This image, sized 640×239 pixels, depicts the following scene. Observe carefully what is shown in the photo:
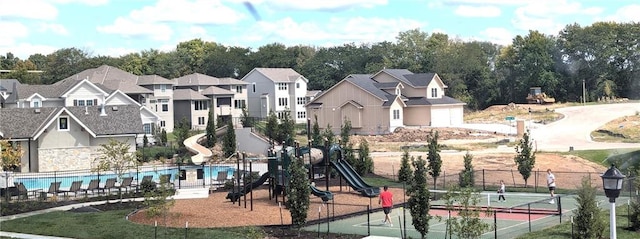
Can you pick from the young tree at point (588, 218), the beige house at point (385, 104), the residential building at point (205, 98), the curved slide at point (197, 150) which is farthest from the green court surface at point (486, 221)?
the residential building at point (205, 98)

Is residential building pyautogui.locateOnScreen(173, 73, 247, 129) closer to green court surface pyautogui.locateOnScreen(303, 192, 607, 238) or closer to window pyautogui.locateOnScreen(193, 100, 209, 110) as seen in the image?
window pyautogui.locateOnScreen(193, 100, 209, 110)

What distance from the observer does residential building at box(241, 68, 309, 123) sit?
96.8 metres

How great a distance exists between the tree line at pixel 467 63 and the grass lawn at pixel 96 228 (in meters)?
82.2

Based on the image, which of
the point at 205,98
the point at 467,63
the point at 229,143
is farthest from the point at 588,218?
the point at 467,63

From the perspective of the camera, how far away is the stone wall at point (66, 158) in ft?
159

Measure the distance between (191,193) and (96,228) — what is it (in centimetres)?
1054

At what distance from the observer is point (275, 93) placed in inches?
3804

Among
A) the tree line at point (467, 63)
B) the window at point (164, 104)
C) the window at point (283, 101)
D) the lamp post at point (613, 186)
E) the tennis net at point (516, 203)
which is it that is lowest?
the tennis net at point (516, 203)

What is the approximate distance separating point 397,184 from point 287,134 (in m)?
21.6

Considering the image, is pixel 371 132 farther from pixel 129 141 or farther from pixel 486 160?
pixel 129 141

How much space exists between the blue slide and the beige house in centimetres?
4162

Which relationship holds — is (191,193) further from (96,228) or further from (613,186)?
(613,186)

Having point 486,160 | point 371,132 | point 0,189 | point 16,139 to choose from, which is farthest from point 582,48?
point 0,189

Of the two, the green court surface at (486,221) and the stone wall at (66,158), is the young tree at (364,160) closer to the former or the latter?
the green court surface at (486,221)
